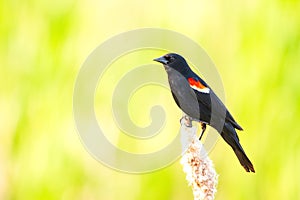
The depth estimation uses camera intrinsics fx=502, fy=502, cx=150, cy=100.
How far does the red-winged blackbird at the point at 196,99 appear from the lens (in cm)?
130

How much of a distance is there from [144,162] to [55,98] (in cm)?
42

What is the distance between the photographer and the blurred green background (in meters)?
1.87

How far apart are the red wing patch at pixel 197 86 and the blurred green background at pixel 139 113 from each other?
441mm

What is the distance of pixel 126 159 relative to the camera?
1.88 m

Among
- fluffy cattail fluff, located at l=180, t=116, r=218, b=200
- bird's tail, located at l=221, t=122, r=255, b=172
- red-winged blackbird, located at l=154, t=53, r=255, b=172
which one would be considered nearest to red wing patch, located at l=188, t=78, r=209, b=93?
red-winged blackbird, located at l=154, t=53, r=255, b=172

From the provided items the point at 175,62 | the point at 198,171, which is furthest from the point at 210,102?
the point at 198,171

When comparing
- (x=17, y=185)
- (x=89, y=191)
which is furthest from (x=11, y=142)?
(x=89, y=191)

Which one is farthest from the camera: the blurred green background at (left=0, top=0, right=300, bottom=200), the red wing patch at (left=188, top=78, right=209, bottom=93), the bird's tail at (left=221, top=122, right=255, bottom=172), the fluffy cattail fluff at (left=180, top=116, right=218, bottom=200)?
the blurred green background at (left=0, top=0, right=300, bottom=200)

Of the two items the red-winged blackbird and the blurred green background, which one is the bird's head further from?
the blurred green background

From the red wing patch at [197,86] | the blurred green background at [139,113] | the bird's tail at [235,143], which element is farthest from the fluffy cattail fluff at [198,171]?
the blurred green background at [139,113]

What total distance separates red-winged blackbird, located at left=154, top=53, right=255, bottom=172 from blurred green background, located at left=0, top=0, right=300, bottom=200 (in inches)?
17.4

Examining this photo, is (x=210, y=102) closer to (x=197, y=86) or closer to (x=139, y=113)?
(x=197, y=86)

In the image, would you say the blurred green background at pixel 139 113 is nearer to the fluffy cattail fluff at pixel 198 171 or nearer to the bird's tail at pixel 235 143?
the bird's tail at pixel 235 143

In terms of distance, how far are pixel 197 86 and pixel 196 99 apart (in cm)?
4
